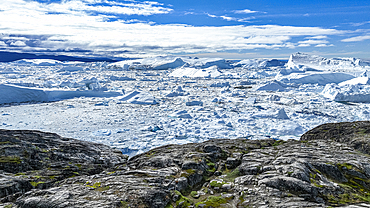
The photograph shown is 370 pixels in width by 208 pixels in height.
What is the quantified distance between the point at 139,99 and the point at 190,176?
16873 mm

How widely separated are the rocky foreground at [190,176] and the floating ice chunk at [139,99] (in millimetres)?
13277

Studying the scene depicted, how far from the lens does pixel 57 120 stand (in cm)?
1440

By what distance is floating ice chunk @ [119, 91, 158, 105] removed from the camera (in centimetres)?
2031

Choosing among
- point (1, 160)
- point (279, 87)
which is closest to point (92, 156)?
point (1, 160)

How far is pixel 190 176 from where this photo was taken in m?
4.68

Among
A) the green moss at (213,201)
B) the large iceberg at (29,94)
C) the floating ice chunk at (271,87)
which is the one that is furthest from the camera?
the floating ice chunk at (271,87)

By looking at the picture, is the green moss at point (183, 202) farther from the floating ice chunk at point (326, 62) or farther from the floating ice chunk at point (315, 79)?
the floating ice chunk at point (326, 62)

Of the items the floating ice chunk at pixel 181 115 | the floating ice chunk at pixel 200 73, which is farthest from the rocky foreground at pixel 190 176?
the floating ice chunk at pixel 200 73

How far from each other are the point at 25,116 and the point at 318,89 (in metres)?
28.9

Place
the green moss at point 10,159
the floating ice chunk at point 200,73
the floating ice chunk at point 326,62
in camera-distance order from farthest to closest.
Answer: the floating ice chunk at point 326,62 < the floating ice chunk at point 200,73 < the green moss at point 10,159

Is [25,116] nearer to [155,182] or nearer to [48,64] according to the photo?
[155,182]

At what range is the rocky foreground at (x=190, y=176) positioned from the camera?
3.72 m

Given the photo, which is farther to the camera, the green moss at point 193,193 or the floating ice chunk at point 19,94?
the floating ice chunk at point 19,94

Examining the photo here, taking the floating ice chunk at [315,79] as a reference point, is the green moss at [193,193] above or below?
below
